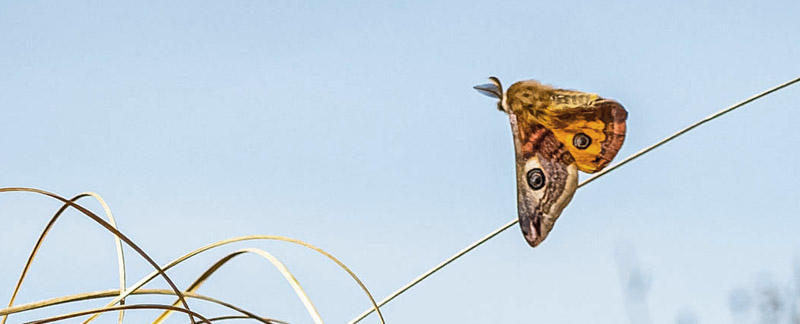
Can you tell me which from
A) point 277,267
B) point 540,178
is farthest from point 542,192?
point 277,267

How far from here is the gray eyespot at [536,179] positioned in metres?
0.31

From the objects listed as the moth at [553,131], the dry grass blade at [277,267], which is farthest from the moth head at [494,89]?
the dry grass blade at [277,267]

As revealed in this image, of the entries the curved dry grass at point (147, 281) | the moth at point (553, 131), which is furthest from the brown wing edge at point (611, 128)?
the curved dry grass at point (147, 281)

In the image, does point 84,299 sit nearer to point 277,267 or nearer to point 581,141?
point 277,267

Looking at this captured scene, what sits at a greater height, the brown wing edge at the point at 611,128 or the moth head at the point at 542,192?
the brown wing edge at the point at 611,128

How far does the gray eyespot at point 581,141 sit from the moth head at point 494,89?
1.1 inches

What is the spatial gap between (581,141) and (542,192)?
25 millimetres

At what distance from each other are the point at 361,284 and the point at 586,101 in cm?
11

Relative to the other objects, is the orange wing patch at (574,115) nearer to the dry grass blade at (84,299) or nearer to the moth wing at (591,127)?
the moth wing at (591,127)

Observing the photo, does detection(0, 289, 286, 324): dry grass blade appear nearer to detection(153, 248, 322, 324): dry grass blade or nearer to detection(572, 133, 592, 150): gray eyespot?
detection(153, 248, 322, 324): dry grass blade

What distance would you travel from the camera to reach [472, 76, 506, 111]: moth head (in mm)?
314

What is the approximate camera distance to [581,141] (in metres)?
0.31

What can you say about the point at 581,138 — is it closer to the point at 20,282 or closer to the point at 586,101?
the point at 586,101

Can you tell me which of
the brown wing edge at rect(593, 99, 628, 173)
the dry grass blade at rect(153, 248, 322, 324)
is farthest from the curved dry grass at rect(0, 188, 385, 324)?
the brown wing edge at rect(593, 99, 628, 173)
